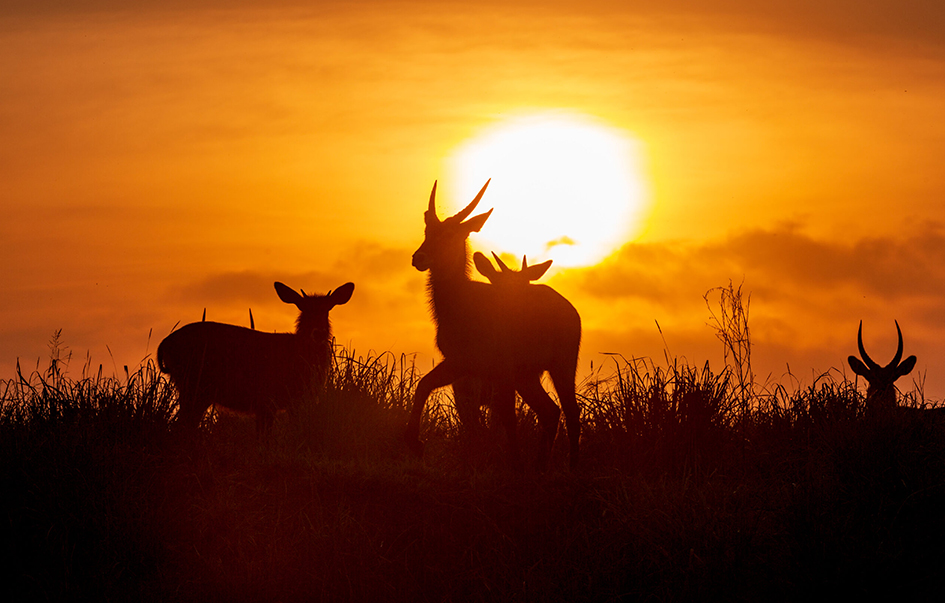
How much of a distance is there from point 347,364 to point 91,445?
10.1 ft

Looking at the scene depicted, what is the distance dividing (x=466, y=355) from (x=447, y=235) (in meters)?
1.06

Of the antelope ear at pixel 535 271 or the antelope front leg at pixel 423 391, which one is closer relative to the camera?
the antelope front leg at pixel 423 391

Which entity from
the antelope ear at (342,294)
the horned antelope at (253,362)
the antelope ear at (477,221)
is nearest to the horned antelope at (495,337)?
the antelope ear at (477,221)

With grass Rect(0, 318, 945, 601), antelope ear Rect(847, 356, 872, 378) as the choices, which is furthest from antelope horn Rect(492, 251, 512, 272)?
antelope ear Rect(847, 356, 872, 378)

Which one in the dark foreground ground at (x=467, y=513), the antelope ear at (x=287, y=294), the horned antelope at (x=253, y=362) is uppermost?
the antelope ear at (x=287, y=294)

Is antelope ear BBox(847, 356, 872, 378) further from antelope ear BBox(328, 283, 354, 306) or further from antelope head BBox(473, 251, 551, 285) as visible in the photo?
antelope ear BBox(328, 283, 354, 306)

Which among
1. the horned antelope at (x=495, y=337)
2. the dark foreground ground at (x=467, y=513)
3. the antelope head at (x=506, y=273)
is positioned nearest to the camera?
the dark foreground ground at (x=467, y=513)

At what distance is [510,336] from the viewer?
729cm

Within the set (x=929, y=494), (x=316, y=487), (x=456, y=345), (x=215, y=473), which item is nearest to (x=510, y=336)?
(x=456, y=345)

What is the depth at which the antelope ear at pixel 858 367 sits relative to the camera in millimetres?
11821

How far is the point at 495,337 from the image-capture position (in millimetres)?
7234

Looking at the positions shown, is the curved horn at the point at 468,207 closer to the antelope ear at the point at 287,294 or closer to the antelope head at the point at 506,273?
the antelope head at the point at 506,273

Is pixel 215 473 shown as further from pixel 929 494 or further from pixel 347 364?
pixel 929 494

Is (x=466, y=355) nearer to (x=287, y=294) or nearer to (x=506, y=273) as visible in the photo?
(x=506, y=273)
